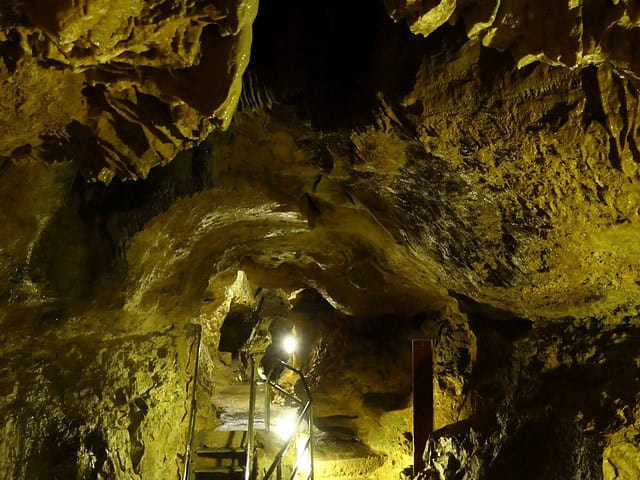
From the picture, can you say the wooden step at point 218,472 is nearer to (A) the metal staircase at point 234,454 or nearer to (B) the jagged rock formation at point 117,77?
(A) the metal staircase at point 234,454

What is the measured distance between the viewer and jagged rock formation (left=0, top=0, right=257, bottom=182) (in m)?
2.11

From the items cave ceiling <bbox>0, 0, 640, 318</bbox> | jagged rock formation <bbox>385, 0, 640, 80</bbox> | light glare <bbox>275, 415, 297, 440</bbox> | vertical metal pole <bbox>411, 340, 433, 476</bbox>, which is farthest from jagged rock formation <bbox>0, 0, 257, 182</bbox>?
light glare <bbox>275, 415, 297, 440</bbox>

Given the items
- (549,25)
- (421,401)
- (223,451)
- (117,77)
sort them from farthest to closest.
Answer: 1. (223,451)
2. (421,401)
3. (117,77)
4. (549,25)

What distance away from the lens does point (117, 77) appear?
2.59 m

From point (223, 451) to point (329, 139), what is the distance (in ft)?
14.7

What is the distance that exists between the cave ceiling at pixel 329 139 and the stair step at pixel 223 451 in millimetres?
1995

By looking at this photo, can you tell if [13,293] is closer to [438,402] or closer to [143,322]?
[143,322]

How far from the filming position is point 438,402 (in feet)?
24.2

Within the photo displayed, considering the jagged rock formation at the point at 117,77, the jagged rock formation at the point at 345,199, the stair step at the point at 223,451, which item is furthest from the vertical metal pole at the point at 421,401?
the jagged rock formation at the point at 117,77

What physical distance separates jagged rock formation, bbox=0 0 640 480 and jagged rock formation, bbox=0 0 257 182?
0.01m

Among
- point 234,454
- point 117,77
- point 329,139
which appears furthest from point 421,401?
point 117,77

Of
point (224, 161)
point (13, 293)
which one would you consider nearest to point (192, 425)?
point (13, 293)

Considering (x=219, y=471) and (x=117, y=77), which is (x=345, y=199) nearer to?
(x=117, y=77)

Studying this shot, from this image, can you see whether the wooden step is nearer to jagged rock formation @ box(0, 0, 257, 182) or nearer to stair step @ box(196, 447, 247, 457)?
stair step @ box(196, 447, 247, 457)
